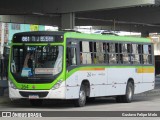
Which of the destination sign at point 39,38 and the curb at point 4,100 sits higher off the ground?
the destination sign at point 39,38

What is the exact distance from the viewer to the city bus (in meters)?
20.6

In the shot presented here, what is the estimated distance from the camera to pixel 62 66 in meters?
20.6

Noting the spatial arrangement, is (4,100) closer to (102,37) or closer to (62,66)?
(62,66)

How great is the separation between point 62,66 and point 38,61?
974 mm

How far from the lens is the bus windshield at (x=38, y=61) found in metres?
20.6

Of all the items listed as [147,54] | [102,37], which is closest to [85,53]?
[102,37]

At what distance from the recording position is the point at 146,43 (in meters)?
27.3

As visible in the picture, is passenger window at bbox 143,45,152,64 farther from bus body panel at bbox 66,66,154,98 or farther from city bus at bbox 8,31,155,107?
city bus at bbox 8,31,155,107

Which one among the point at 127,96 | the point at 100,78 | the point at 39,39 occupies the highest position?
the point at 39,39

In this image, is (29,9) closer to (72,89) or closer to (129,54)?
(129,54)

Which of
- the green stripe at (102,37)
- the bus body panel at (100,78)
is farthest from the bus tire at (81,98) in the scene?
the green stripe at (102,37)

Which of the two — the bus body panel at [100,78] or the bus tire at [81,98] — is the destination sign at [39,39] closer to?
the bus body panel at [100,78]

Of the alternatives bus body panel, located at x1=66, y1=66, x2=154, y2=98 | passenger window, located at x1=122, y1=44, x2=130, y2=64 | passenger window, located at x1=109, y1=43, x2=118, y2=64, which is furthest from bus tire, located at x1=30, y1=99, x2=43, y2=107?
passenger window, located at x1=122, y1=44, x2=130, y2=64

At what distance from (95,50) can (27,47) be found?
322cm
